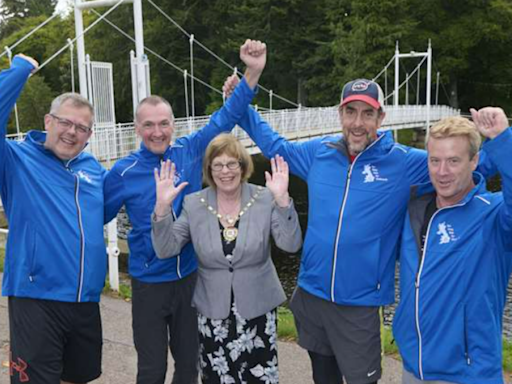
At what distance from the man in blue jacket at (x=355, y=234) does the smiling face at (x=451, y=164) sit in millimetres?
266

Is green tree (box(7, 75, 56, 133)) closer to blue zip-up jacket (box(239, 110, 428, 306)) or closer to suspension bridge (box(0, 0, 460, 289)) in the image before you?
suspension bridge (box(0, 0, 460, 289))

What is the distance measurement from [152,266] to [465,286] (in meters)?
1.35

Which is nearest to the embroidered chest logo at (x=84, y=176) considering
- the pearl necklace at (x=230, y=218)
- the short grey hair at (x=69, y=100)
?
the short grey hair at (x=69, y=100)

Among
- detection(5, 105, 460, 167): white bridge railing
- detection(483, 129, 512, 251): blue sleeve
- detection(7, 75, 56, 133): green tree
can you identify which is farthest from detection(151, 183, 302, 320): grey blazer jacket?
detection(7, 75, 56, 133): green tree

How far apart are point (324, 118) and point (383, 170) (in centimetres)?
1806

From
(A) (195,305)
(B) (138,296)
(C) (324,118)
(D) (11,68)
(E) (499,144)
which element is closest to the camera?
(E) (499,144)

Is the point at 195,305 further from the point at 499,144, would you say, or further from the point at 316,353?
the point at 499,144

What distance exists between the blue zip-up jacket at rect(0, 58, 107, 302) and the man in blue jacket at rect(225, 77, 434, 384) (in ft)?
3.18

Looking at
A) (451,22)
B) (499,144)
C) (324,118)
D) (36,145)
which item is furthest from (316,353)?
(451,22)

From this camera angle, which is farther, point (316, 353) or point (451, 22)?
point (451, 22)

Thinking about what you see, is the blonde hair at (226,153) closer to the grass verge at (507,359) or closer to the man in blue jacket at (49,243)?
the man in blue jacket at (49,243)

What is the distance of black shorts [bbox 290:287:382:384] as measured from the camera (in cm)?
221

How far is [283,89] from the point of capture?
34.1 metres

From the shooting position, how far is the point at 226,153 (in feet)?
7.42
